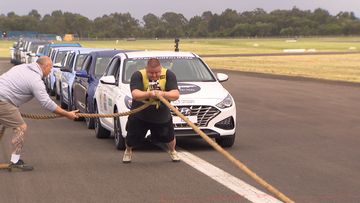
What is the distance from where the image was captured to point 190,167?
28.9 ft

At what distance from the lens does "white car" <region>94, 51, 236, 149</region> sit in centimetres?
1020

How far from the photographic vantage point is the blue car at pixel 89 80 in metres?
13.3

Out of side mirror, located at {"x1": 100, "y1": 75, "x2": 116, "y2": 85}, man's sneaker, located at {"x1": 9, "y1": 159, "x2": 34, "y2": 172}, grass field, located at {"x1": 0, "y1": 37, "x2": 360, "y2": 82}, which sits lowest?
grass field, located at {"x1": 0, "y1": 37, "x2": 360, "y2": 82}

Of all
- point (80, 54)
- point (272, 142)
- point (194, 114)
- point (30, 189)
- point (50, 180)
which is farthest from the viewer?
point (80, 54)

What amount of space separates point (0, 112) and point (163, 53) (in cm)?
429

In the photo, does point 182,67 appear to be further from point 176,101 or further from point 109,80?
point 176,101

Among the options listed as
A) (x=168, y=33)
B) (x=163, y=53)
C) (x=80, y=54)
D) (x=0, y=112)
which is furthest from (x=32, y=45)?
(x=168, y=33)

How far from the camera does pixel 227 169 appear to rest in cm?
860

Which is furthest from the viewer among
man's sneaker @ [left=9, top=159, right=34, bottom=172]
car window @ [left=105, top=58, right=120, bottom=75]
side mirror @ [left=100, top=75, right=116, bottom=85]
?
car window @ [left=105, top=58, right=120, bottom=75]

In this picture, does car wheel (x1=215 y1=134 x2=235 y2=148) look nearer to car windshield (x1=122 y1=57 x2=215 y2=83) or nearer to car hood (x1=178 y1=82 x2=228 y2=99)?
car hood (x1=178 y1=82 x2=228 y2=99)

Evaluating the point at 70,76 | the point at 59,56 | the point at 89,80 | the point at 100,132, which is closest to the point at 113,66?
the point at 100,132

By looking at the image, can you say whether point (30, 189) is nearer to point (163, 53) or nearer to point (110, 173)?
point (110, 173)

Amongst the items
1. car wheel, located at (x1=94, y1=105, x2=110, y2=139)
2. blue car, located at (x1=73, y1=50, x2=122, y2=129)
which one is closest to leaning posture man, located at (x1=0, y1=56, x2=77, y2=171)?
car wheel, located at (x1=94, y1=105, x2=110, y2=139)

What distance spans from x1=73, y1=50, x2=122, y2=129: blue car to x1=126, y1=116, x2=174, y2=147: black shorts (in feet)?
12.9
